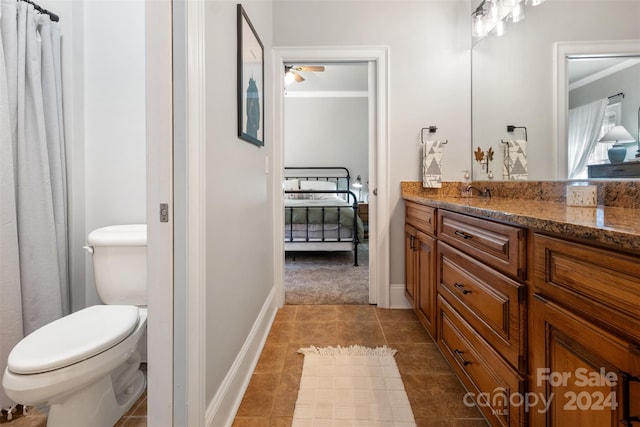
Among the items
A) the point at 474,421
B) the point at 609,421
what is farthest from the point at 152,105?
the point at 474,421

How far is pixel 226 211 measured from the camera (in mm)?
1233

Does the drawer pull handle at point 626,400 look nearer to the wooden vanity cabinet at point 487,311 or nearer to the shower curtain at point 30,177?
the wooden vanity cabinet at point 487,311

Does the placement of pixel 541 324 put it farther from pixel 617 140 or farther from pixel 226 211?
pixel 226 211

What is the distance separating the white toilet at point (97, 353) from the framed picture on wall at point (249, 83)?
77 cm

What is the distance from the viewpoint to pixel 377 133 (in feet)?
7.91

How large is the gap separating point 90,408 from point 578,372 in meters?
1.59

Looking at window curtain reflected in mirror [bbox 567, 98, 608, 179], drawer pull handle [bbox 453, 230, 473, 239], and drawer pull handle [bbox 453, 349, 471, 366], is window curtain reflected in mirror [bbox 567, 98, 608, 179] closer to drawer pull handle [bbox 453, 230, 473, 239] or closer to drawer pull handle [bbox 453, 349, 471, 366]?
drawer pull handle [bbox 453, 230, 473, 239]

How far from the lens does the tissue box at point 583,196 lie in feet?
3.97

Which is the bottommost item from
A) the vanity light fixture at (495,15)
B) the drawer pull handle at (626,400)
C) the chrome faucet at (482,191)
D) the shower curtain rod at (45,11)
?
the drawer pull handle at (626,400)

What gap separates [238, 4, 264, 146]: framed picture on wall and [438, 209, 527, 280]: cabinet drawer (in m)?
1.10

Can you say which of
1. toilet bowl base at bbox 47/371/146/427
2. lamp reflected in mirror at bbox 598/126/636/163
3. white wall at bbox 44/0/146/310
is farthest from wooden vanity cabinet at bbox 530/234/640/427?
white wall at bbox 44/0/146/310

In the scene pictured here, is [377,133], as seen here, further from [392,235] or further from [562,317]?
[562,317]

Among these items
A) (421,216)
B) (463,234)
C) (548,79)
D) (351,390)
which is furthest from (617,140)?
(351,390)

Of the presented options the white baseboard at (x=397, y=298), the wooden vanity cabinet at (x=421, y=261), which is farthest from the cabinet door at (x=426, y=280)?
the white baseboard at (x=397, y=298)
